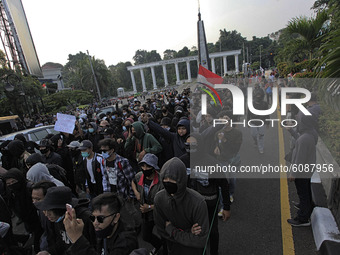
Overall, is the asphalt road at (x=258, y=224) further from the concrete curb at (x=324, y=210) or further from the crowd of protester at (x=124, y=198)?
the crowd of protester at (x=124, y=198)

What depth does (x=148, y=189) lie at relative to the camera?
9.40 ft

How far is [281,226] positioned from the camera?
135 inches

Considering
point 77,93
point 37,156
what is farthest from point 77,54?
point 37,156

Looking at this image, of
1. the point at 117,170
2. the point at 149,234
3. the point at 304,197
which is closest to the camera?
the point at 149,234

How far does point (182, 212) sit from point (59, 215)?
1.21 meters

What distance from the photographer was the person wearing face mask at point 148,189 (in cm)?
276

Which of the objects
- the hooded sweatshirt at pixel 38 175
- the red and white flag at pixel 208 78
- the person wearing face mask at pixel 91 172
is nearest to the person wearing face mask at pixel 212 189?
the person wearing face mask at pixel 91 172

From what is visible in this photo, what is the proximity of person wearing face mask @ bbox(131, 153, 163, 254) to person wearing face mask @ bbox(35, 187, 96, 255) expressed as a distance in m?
0.69

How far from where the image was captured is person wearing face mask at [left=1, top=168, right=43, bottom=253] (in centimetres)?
303

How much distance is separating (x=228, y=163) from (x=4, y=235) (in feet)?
11.0

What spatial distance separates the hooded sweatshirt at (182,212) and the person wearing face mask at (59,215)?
78 centimetres

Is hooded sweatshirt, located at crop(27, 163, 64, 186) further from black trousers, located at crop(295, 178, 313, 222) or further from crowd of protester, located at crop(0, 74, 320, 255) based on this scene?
black trousers, located at crop(295, 178, 313, 222)

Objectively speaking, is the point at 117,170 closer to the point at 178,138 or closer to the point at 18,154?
the point at 178,138

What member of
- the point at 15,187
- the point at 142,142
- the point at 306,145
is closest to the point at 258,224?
the point at 306,145
